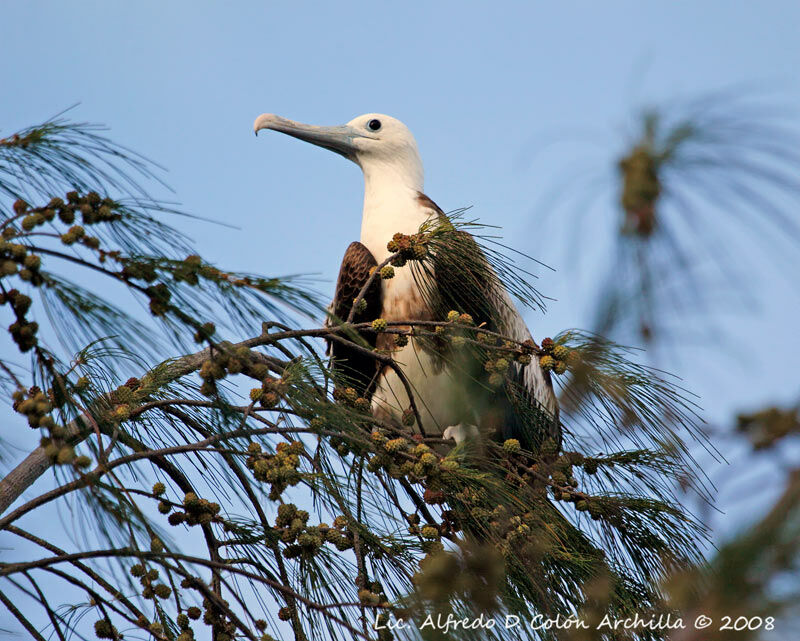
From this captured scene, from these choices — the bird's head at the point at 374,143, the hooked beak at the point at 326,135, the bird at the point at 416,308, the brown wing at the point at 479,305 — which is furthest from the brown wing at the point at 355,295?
the hooked beak at the point at 326,135

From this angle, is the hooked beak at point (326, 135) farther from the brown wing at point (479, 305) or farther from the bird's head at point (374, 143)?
the brown wing at point (479, 305)

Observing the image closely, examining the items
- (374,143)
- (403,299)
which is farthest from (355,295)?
(374,143)

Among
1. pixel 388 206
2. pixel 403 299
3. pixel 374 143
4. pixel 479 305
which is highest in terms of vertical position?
pixel 374 143

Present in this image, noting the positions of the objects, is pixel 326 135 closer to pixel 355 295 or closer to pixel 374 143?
pixel 374 143

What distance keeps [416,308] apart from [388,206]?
71 cm

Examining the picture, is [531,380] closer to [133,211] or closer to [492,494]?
[492,494]

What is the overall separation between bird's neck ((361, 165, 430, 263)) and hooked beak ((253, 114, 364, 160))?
0.16 meters

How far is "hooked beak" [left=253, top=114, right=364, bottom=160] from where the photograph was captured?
469 centimetres

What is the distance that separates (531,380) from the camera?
4.32 m

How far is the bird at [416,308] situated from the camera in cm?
269

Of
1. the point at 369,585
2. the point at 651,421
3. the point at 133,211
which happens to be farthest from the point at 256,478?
the point at 651,421

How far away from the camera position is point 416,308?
12.9ft

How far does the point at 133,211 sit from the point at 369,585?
97 centimetres

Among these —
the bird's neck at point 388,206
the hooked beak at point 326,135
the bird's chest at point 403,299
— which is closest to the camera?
the bird's chest at point 403,299
